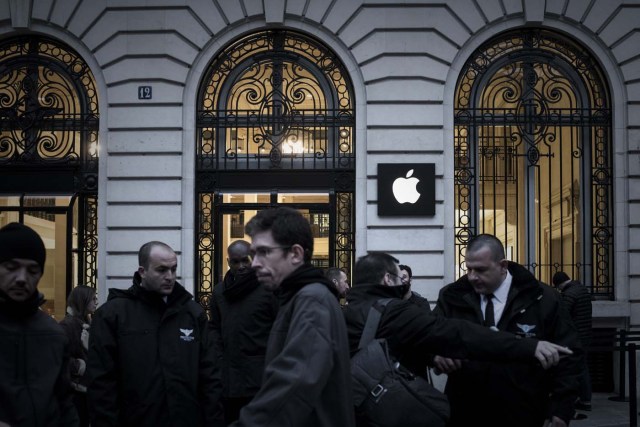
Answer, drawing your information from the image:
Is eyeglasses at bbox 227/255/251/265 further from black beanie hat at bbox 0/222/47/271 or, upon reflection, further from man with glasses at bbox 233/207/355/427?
man with glasses at bbox 233/207/355/427

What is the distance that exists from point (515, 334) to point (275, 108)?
10.4 m

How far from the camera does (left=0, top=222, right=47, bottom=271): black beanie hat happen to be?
4.52 metres

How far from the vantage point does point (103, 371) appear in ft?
20.4

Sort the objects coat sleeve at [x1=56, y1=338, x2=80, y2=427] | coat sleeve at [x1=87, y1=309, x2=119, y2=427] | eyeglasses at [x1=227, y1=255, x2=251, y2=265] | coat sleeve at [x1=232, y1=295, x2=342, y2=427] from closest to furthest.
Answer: coat sleeve at [x1=232, y1=295, x2=342, y2=427] < coat sleeve at [x1=56, y1=338, x2=80, y2=427] < coat sleeve at [x1=87, y1=309, x2=119, y2=427] < eyeglasses at [x1=227, y1=255, x2=251, y2=265]

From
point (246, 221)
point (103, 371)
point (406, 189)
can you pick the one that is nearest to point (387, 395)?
point (103, 371)

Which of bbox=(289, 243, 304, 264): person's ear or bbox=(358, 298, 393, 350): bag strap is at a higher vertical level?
bbox=(289, 243, 304, 264): person's ear

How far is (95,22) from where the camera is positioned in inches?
613

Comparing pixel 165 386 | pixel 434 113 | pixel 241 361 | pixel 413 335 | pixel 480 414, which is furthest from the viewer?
pixel 434 113

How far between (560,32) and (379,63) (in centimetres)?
291

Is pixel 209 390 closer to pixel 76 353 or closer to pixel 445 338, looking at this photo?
pixel 445 338

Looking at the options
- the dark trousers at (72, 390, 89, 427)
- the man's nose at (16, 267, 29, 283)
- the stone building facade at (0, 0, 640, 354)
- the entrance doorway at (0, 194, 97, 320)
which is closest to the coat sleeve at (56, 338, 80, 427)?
the man's nose at (16, 267, 29, 283)

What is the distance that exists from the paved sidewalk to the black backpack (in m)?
7.98

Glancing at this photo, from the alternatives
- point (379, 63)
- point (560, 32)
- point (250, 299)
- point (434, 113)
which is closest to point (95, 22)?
point (379, 63)

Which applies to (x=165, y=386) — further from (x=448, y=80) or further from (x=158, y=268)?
(x=448, y=80)
